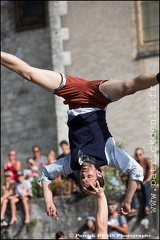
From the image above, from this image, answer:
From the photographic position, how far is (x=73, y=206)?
15148 mm

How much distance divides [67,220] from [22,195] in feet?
3.05

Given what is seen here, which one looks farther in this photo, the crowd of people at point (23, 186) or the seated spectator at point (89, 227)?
the crowd of people at point (23, 186)

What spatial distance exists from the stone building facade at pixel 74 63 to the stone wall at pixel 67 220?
1995 millimetres

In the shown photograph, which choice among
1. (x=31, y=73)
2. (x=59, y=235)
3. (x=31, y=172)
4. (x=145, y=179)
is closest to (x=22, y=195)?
(x=31, y=172)

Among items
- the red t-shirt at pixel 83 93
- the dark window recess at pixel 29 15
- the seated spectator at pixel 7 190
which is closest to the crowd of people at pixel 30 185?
the seated spectator at pixel 7 190

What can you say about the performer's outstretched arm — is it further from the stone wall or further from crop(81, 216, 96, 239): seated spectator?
the stone wall

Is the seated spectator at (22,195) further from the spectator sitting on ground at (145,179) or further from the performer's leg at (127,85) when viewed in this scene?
the performer's leg at (127,85)

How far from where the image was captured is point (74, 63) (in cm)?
1736

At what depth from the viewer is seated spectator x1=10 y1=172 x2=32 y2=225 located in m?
15.1

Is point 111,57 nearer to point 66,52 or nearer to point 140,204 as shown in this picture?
point 66,52

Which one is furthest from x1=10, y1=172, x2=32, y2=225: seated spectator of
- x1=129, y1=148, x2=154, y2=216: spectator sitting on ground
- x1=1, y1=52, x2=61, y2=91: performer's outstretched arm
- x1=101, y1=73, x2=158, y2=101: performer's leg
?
x1=101, y1=73, x2=158, y2=101: performer's leg

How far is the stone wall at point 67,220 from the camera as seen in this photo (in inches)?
572

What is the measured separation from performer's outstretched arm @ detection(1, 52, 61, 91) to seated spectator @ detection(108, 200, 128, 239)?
5.35m

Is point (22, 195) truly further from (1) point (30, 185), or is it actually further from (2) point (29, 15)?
(2) point (29, 15)
